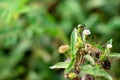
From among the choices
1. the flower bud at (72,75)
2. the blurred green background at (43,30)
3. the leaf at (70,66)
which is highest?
the blurred green background at (43,30)

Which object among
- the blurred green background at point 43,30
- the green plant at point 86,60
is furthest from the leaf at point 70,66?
the blurred green background at point 43,30

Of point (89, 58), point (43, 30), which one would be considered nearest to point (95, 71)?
point (89, 58)

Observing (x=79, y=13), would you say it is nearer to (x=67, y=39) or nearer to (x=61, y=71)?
(x=67, y=39)

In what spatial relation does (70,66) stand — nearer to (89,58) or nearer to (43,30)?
(89,58)

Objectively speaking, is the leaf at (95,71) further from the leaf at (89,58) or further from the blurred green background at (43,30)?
the blurred green background at (43,30)

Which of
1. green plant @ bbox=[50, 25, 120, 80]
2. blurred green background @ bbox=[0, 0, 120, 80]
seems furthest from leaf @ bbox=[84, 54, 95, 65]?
blurred green background @ bbox=[0, 0, 120, 80]

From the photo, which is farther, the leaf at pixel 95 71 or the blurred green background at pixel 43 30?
the blurred green background at pixel 43 30

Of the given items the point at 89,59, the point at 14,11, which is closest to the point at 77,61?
the point at 89,59
